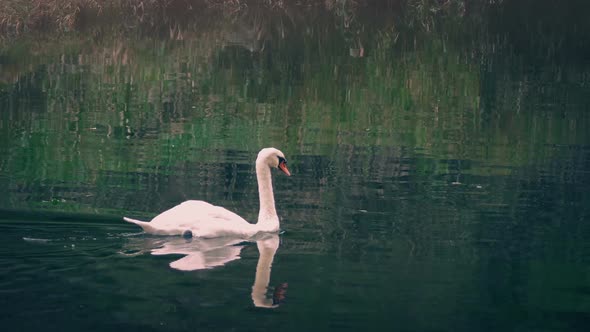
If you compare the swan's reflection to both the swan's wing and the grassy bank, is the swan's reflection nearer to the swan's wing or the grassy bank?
the swan's wing

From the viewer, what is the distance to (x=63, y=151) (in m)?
17.5

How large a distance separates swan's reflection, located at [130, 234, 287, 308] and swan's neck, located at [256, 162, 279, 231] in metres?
0.18

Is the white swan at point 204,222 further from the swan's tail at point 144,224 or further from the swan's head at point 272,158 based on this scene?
the swan's head at point 272,158

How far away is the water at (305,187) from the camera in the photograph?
9.19 m

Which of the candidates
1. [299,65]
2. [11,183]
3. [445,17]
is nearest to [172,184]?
[11,183]

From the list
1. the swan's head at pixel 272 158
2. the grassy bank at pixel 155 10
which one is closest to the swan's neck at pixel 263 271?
the swan's head at pixel 272 158

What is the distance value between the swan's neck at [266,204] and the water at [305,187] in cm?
32

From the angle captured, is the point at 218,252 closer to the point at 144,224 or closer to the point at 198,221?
the point at 198,221

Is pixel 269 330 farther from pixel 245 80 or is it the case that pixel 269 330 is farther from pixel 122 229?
pixel 245 80

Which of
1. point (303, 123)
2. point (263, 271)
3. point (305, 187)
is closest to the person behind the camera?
point (263, 271)

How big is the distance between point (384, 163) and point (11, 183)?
565 centimetres

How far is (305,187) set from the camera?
15008 mm

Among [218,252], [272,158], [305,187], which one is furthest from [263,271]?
[305,187]

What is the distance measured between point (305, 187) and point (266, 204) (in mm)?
2432
